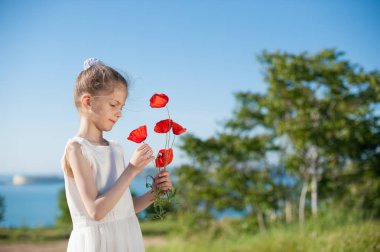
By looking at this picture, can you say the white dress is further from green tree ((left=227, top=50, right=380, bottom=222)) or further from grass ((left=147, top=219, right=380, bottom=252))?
green tree ((left=227, top=50, right=380, bottom=222))

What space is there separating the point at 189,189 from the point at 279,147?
2.14 m

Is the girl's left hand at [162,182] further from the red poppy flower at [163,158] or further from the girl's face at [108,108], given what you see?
the girl's face at [108,108]

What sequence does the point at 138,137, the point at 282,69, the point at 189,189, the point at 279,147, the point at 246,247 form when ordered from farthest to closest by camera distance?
1. the point at 189,189
2. the point at 279,147
3. the point at 282,69
4. the point at 246,247
5. the point at 138,137

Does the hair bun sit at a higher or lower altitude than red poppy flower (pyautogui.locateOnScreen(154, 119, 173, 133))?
higher

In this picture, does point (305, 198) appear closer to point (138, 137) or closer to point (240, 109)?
point (240, 109)

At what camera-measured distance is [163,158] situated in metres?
1.63

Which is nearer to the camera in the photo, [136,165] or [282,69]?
[136,165]

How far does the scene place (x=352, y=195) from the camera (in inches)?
344

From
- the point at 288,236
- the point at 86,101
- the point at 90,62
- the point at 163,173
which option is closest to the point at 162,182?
the point at 163,173

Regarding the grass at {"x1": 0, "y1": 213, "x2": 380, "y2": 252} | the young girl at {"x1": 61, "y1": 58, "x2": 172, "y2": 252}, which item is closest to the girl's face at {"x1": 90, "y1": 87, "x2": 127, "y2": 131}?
the young girl at {"x1": 61, "y1": 58, "x2": 172, "y2": 252}

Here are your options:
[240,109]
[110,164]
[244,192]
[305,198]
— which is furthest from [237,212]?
[110,164]

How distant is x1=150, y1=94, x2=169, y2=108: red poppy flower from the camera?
1609 mm

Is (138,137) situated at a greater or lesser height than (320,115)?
lesser

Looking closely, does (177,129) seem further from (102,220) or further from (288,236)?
(288,236)
